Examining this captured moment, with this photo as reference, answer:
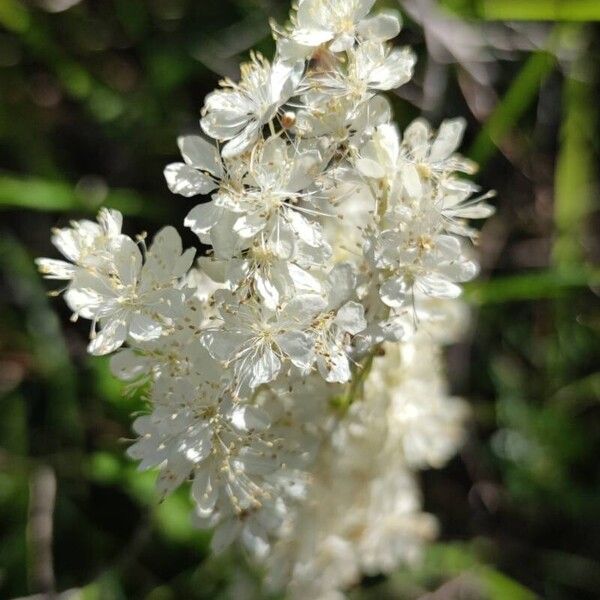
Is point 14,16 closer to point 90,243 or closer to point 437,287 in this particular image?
point 90,243

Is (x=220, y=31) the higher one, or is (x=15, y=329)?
(x=220, y=31)

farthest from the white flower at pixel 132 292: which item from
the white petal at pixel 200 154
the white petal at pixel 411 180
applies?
the white petal at pixel 411 180

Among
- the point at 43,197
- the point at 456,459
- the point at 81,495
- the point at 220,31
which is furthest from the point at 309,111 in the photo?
the point at 456,459

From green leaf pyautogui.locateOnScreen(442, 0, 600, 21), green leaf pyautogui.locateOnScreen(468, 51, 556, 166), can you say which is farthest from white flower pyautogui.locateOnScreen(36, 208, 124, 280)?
green leaf pyautogui.locateOnScreen(442, 0, 600, 21)

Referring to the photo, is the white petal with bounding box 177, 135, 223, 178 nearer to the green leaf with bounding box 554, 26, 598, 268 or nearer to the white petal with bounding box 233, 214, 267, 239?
the white petal with bounding box 233, 214, 267, 239

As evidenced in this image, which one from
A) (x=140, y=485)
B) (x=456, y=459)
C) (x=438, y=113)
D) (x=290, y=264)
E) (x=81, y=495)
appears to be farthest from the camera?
(x=456, y=459)

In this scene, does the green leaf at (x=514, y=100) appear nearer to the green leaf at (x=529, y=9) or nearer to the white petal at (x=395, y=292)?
the green leaf at (x=529, y=9)

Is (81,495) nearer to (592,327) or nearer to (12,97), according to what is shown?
(12,97)
